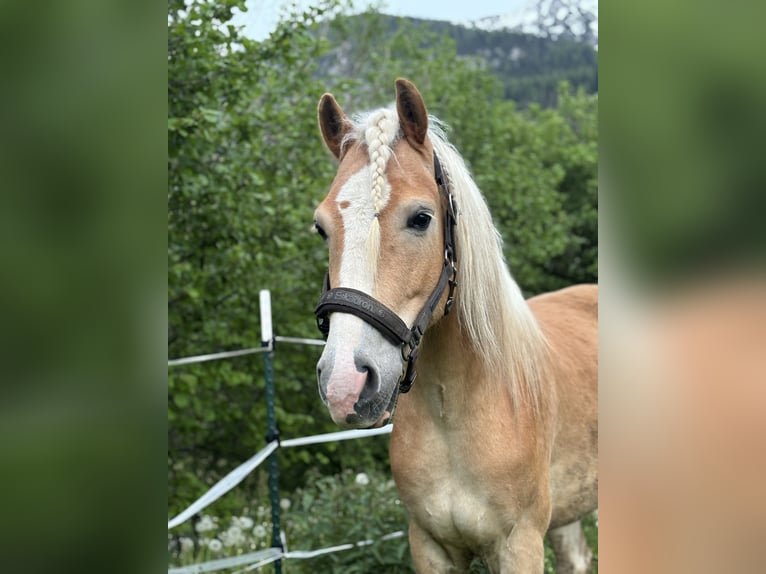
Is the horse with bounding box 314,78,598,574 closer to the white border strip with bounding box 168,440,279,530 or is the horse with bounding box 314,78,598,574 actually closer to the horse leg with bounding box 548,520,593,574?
the horse leg with bounding box 548,520,593,574

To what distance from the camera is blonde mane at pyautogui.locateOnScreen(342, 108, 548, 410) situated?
1.98 metres

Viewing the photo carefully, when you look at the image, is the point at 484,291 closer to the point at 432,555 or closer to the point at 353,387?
the point at 353,387

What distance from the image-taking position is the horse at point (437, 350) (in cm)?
170

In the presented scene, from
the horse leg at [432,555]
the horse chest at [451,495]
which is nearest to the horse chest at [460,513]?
the horse chest at [451,495]

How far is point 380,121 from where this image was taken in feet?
6.50

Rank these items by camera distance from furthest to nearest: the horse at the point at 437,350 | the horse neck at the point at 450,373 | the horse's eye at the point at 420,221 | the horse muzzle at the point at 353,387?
the horse neck at the point at 450,373
the horse's eye at the point at 420,221
the horse at the point at 437,350
the horse muzzle at the point at 353,387

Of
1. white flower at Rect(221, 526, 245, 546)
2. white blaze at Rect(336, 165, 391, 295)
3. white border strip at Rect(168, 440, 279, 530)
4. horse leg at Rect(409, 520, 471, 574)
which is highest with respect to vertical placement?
white blaze at Rect(336, 165, 391, 295)

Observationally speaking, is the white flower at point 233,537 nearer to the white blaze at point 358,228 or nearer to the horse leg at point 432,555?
the horse leg at point 432,555

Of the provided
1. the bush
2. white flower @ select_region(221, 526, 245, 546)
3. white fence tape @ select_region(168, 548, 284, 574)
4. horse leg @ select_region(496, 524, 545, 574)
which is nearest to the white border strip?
white fence tape @ select_region(168, 548, 284, 574)

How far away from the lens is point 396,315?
173 cm

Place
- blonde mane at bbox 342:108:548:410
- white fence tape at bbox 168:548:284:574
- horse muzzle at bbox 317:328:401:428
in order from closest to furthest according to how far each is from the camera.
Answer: horse muzzle at bbox 317:328:401:428, blonde mane at bbox 342:108:548:410, white fence tape at bbox 168:548:284:574

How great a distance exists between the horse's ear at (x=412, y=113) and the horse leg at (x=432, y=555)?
1.23 meters

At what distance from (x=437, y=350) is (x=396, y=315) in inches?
18.2

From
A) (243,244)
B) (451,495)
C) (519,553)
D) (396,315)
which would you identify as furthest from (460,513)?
(243,244)
